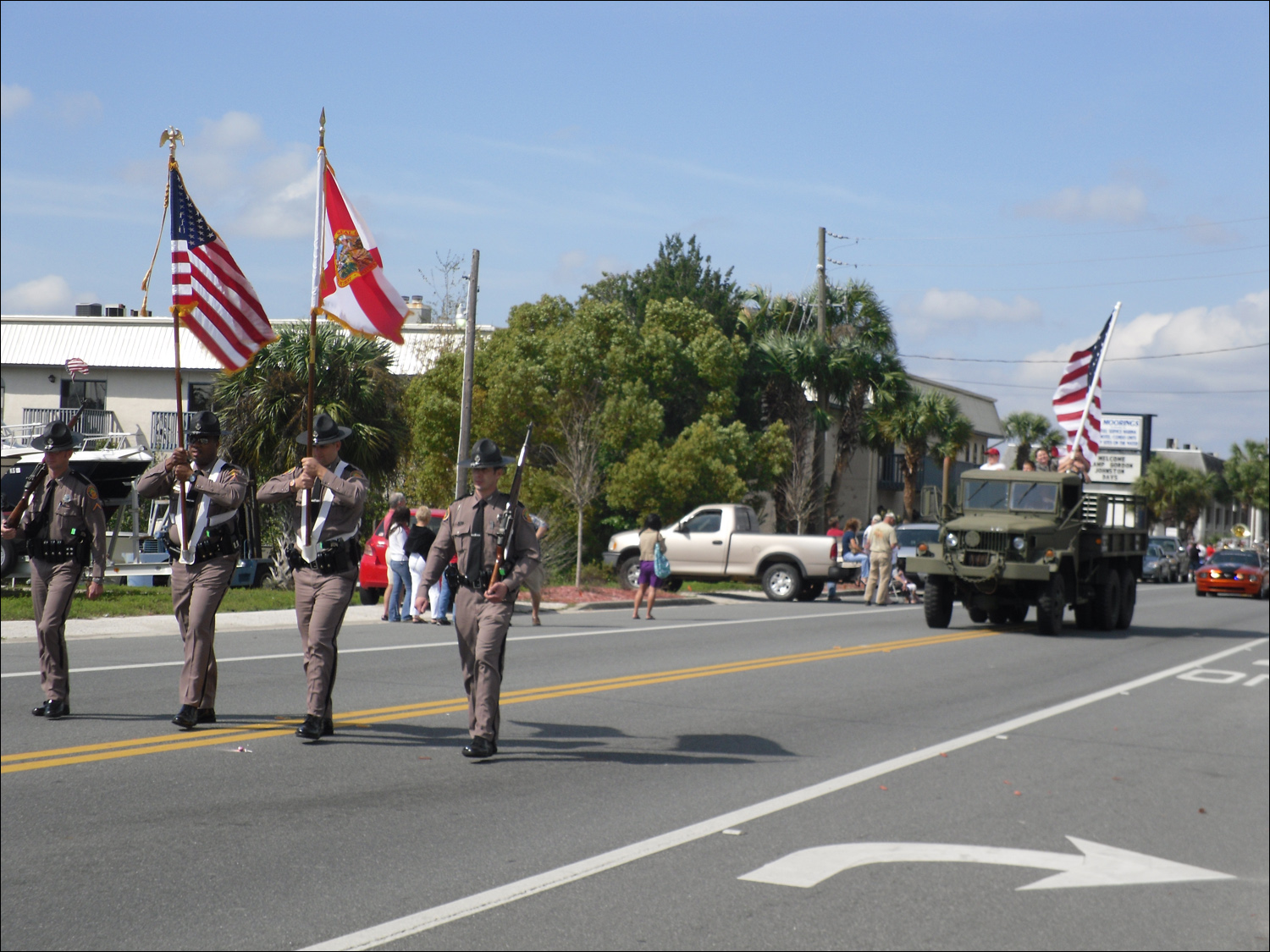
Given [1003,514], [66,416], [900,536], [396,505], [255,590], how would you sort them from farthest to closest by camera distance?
[900,536], [1003,514], [396,505], [255,590], [66,416]

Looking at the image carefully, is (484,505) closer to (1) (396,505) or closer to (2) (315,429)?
(2) (315,429)

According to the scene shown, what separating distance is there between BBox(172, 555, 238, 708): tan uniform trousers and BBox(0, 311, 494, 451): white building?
9.2 inches

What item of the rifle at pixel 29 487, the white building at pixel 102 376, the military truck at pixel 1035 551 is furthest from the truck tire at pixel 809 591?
the rifle at pixel 29 487

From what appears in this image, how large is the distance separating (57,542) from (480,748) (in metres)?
0.88

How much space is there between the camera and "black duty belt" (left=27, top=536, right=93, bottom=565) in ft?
7.86

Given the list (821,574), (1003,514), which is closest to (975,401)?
(1003,514)

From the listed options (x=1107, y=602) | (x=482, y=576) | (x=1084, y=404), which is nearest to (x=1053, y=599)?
(x=1107, y=602)

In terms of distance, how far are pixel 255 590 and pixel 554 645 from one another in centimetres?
9818

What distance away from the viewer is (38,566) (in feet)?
7.98

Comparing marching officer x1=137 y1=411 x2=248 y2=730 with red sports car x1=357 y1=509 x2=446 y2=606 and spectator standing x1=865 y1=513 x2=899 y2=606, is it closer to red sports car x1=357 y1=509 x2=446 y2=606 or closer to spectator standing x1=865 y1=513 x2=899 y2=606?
red sports car x1=357 y1=509 x2=446 y2=606

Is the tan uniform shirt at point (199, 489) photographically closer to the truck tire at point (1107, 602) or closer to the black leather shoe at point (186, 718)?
the black leather shoe at point (186, 718)

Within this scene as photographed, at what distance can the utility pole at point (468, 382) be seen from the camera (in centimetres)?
278

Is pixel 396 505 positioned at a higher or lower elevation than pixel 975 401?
lower

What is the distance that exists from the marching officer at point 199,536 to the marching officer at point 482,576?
0.42 m
